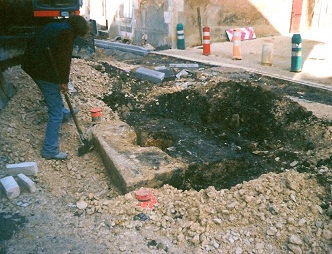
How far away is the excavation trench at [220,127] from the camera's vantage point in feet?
14.8

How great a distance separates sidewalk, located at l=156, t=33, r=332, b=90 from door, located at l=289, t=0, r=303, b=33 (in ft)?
3.73

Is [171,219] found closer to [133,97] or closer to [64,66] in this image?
[64,66]

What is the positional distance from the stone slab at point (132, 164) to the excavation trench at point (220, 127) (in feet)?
0.47

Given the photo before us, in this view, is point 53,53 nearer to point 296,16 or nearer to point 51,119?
point 51,119

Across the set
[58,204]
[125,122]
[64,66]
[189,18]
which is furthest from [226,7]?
[58,204]

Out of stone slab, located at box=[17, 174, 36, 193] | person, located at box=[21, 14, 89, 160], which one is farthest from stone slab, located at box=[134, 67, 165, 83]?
stone slab, located at box=[17, 174, 36, 193]

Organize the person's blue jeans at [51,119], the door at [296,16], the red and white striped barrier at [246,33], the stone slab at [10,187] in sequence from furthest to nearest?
the door at [296,16]
the red and white striped barrier at [246,33]
the person's blue jeans at [51,119]
the stone slab at [10,187]

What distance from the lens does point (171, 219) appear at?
3.50 m

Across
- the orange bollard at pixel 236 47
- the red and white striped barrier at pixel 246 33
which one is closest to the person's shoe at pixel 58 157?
the orange bollard at pixel 236 47

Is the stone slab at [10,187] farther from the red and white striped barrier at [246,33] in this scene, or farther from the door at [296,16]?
the door at [296,16]

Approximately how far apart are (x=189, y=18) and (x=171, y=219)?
30.2ft

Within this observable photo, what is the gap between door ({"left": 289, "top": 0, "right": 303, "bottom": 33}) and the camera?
46.5 ft

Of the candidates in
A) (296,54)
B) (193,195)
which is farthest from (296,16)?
(193,195)

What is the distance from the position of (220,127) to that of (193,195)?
2328 millimetres
